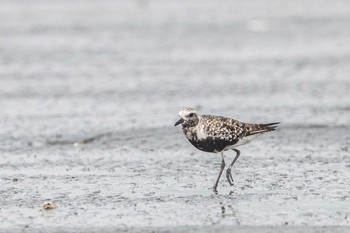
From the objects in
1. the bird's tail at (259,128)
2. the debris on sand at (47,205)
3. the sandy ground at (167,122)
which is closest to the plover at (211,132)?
the bird's tail at (259,128)

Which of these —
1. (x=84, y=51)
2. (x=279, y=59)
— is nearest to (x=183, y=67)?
(x=279, y=59)

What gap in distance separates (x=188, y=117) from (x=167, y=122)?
5229 millimetres

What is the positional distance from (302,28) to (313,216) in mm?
25575

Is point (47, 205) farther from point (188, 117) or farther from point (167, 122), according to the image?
point (167, 122)

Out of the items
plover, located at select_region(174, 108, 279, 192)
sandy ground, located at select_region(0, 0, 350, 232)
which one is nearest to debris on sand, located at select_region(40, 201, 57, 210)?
sandy ground, located at select_region(0, 0, 350, 232)

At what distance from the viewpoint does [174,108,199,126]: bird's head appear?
12.3 metres

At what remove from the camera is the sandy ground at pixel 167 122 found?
35.7 feet

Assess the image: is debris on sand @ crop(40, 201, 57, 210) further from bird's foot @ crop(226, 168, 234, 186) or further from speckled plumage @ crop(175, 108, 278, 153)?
bird's foot @ crop(226, 168, 234, 186)

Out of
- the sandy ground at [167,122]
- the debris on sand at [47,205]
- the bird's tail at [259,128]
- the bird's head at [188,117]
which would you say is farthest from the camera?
the bird's tail at [259,128]

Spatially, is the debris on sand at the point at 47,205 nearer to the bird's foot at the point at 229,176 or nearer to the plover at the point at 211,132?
the plover at the point at 211,132

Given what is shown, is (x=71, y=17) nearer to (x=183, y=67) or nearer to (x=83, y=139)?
(x=183, y=67)

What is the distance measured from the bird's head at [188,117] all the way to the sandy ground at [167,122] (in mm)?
798

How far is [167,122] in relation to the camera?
17.5 m

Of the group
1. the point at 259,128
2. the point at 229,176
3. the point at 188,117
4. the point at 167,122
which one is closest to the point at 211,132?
→ the point at 188,117
